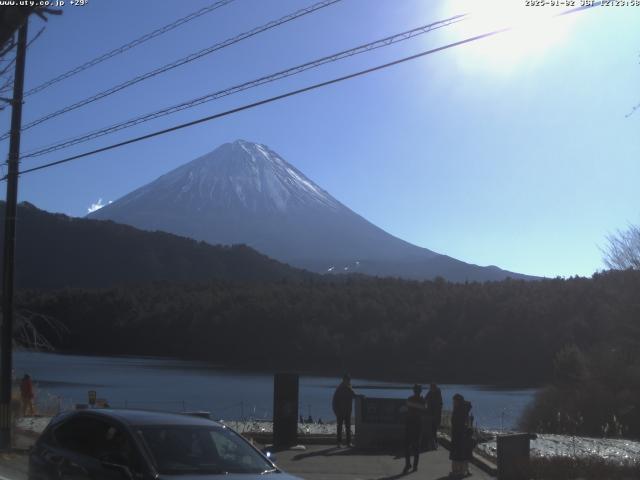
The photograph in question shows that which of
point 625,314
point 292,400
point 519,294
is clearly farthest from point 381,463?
point 519,294

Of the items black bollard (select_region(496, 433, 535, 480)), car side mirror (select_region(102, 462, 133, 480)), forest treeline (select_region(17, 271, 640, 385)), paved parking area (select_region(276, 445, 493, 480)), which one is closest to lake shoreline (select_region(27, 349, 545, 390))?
forest treeline (select_region(17, 271, 640, 385))

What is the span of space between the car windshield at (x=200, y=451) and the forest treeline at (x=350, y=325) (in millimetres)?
54645

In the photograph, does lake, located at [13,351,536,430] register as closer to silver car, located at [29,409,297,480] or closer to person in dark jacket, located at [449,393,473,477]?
person in dark jacket, located at [449,393,473,477]

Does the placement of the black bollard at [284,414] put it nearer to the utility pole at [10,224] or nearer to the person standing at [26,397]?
the utility pole at [10,224]

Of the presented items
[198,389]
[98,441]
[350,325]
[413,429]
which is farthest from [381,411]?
[350,325]

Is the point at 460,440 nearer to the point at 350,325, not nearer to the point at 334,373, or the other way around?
the point at 334,373

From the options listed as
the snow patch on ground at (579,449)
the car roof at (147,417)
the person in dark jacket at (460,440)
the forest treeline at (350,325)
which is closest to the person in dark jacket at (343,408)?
the snow patch on ground at (579,449)

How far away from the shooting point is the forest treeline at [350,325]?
6806 cm

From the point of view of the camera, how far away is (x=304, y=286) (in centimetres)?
9431

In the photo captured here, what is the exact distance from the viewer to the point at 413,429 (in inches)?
531

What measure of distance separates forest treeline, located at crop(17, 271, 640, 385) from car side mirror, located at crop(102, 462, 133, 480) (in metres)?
55.6

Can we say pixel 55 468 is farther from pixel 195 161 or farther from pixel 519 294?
pixel 195 161

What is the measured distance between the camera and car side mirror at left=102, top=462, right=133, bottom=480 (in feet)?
22.6

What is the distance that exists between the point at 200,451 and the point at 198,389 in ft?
150
